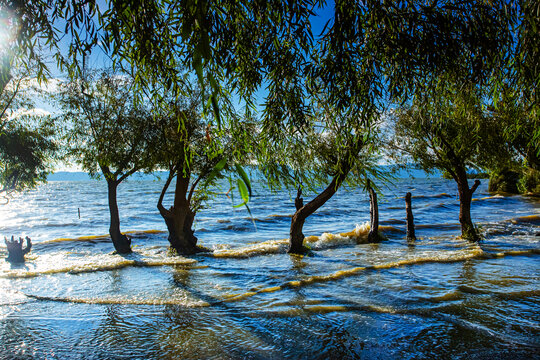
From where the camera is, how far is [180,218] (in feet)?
58.3

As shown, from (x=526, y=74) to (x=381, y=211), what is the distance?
38.5m

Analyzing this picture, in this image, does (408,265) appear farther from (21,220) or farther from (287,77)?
(21,220)

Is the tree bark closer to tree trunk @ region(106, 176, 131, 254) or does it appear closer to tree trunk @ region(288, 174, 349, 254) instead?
tree trunk @ region(288, 174, 349, 254)

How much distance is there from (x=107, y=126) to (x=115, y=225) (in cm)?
554

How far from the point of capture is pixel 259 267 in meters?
15.2

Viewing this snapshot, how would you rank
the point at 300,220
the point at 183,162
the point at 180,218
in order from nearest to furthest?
the point at 183,162, the point at 300,220, the point at 180,218

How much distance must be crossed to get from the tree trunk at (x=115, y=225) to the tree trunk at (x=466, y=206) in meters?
18.7

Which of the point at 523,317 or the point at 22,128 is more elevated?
the point at 22,128

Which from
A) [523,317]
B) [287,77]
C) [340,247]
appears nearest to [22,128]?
[340,247]

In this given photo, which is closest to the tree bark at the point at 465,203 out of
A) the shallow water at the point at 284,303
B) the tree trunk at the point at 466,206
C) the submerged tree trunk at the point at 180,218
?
the tree trunk at the point at 466,206

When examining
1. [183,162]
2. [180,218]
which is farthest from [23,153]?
[183,162]

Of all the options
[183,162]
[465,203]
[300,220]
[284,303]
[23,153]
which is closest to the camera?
[284,303]

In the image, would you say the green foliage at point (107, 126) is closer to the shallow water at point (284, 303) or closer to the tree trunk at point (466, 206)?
the shallow water at point (284, 303)

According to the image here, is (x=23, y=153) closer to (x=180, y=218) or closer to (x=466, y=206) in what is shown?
(x=180, y=218)
